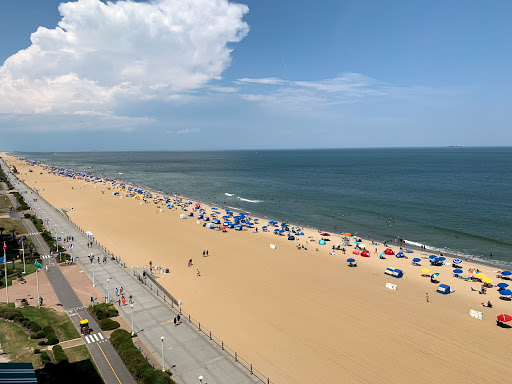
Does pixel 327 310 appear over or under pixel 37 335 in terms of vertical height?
under

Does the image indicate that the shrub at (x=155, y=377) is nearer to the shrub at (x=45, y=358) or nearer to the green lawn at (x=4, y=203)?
Result: the shrub at (x=45, y=358)

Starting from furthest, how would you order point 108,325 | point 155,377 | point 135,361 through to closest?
point 108,325, point 135,361, point 155,377

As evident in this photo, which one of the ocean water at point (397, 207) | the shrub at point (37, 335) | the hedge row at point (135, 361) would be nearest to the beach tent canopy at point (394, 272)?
the ocean water at point (397, 207)

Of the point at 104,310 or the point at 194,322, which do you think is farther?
the point at 194,322

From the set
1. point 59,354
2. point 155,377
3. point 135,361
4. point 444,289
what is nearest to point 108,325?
point 59,354

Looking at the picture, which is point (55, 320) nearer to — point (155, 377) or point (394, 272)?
point (155, 377)

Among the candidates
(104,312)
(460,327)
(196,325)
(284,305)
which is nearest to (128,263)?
(104,312)
